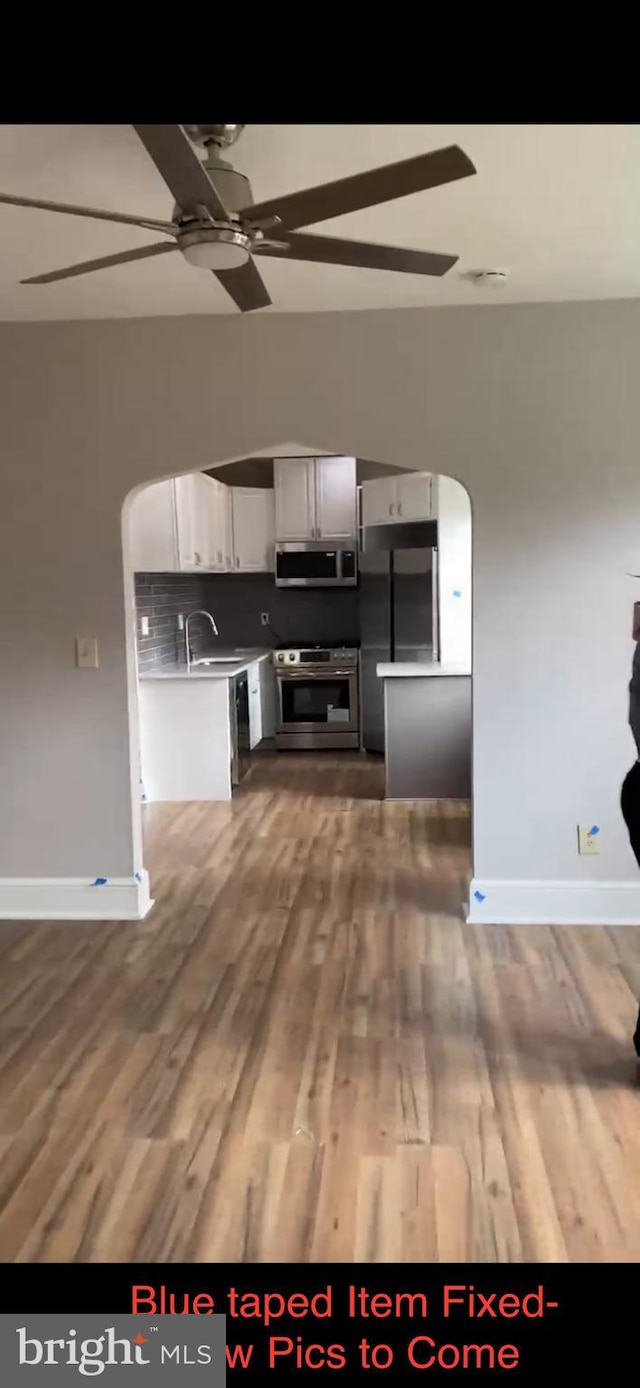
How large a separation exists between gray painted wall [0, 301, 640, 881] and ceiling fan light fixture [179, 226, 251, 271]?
1.61 meters

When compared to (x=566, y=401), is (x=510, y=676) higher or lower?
lower

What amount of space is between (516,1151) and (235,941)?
1.70 metres

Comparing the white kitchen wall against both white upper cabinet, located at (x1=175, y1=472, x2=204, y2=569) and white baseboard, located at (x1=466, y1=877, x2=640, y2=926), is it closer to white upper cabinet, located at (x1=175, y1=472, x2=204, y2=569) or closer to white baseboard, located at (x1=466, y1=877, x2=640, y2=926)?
white upper cabinet, located at (x1=175, y1=472, x2=204, y2=569)

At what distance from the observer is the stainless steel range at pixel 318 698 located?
7.68 metres

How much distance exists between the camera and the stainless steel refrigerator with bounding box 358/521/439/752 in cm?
657

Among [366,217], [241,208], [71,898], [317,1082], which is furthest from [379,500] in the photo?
[317,1082]

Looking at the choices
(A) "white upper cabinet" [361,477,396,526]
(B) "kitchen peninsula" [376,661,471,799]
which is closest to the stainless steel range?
(A) "white upper cabinet" [361,477,396,526]

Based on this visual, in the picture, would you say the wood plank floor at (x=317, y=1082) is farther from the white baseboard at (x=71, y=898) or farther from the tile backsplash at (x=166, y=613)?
the tile backsplash at (x=166, y=613)

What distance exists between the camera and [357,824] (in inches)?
219

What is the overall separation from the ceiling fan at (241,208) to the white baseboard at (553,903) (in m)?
2.50

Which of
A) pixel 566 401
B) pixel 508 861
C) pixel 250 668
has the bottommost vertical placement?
pixel 508 861
